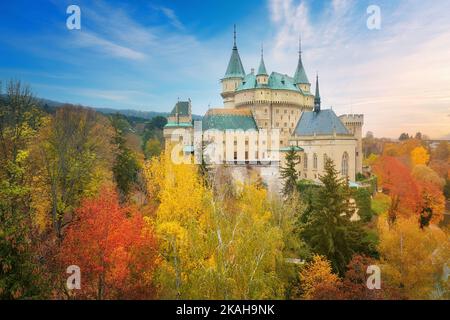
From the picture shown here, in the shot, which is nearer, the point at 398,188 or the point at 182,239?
the point at 182,239

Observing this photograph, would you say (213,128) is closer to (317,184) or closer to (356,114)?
(317,184)

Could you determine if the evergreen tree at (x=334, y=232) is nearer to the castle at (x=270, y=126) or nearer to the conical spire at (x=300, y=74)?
the castle at (x=270, y=126)

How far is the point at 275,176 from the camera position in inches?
1681

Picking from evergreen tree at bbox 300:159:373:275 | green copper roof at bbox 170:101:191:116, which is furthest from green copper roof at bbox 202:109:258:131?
evergreen tree at bbox 300:159:373:275

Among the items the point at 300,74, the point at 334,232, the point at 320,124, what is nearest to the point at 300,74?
the point at 300,74

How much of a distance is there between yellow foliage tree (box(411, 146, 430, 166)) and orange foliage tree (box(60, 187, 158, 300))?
5813cm

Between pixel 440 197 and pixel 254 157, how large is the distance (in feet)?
75.2

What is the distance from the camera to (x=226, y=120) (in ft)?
152

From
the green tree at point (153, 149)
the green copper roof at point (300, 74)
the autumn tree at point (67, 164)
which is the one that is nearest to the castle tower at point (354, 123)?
the green copper roof at point (300, 74)

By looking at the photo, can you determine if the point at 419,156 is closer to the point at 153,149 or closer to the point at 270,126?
the point at 270,126

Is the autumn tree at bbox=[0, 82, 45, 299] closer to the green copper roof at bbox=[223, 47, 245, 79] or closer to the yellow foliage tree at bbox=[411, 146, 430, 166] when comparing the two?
the green copper roof at bbox=[223, 47, 245, 79]

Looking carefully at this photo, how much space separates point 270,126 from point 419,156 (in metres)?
32.4

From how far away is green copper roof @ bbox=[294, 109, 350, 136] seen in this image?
133 feet

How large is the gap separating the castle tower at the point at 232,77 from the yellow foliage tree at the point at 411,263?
35.8 m
